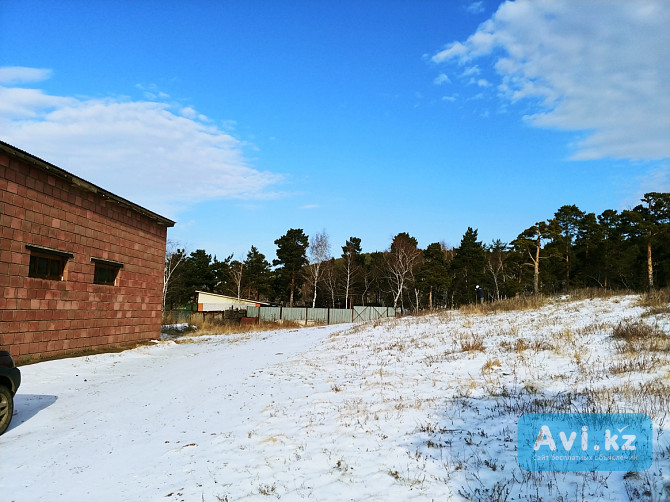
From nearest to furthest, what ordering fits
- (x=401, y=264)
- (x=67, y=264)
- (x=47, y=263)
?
1. (x=47, y=263)
2. (x=67, y=264)
3. (x=401, y=264)

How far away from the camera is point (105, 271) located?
1530 cm

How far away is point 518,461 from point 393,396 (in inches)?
123

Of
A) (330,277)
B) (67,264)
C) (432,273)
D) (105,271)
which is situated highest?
(432,273)

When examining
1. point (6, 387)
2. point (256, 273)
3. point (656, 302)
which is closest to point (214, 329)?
point (6, 387)

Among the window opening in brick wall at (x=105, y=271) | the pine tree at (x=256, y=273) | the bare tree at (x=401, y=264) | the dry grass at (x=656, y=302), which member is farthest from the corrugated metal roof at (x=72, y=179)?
the pine tree at (x=256, y=273)

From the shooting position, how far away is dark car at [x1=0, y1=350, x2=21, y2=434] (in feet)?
20.8

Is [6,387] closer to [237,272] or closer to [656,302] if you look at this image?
[656,302]

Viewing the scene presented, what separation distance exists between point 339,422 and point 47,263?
10983mm

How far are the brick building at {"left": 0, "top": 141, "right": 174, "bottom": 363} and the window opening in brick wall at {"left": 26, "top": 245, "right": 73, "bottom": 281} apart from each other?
0.03 meters

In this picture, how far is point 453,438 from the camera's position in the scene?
5.18m

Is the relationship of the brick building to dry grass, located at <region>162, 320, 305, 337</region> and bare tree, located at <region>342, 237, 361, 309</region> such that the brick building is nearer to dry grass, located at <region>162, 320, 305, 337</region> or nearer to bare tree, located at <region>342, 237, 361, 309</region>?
dry grass, located at <region>162, 320, 305, 337</region>

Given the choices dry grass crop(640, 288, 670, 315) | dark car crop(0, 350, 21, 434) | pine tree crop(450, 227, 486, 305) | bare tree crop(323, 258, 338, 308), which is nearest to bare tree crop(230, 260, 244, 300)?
bare tree crop(323, 258, 338, 308)

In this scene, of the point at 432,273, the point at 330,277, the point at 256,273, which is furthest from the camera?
the point at 256,273

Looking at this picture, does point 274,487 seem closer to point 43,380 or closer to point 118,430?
point 118,430
